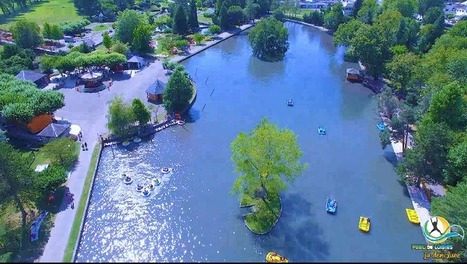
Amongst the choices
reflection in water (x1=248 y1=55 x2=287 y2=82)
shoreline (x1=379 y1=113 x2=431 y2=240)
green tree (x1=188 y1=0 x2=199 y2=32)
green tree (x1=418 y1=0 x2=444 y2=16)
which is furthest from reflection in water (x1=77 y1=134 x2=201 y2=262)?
green tree (x1=418 y1=0 x2=444 y2=16)

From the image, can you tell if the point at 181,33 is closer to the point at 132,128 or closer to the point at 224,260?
the point at 132,128

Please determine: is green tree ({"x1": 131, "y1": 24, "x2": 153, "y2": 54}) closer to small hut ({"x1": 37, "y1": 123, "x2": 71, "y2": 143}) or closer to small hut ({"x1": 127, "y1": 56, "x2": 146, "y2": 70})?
small hut ({"x1": 127, "y1": 56, "x2": 146, "y2": 70})

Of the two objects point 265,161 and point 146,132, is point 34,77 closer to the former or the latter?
point 146,132

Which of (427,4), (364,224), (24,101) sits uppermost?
(427,4)

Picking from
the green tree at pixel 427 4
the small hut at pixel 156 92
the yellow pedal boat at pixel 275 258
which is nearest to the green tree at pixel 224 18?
the small hut at pixel 156 92

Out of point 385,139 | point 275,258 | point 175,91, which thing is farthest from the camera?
point 175,91

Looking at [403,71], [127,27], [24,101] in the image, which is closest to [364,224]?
[403,71]

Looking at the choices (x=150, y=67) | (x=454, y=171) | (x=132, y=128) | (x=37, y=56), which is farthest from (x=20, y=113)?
(x=454, y=171)
